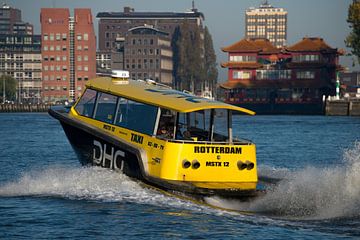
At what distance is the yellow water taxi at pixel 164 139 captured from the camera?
1995 cm

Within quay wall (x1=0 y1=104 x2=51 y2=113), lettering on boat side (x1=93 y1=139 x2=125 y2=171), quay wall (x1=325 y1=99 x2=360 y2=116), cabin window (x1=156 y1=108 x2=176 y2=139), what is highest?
cabin window (x1=156 y1=108 x2=176 y2=139)

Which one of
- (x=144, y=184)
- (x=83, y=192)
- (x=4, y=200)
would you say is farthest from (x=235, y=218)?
(x=4, y=200)

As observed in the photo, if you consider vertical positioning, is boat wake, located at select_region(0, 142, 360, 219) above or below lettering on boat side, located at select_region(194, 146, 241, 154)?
below

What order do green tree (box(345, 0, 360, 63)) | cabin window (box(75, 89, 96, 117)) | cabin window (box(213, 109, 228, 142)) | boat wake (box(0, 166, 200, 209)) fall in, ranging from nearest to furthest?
boat wake (box(0, 166, 200, 209)), cabin window (box(213, 109, 228, 142)), cabin window (box(75, 89, 96, 117)), green tree (box(345, 0, 360, 63))

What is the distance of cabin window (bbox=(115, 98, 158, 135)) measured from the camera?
21.1 m

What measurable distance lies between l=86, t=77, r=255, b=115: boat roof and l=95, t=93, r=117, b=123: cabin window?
171 millimetres

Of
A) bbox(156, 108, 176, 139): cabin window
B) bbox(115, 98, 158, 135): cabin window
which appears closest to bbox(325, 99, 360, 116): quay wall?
bbox(115, 98, 158, 135): cabin window

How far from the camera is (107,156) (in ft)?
73.2

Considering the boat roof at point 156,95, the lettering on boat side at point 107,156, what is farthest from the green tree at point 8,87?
the lettering on boat side at point 107,156

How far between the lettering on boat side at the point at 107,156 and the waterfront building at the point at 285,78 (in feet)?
405

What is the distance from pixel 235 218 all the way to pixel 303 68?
128900 mm

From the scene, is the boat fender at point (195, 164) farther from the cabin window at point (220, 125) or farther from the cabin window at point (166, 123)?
the cabin window at point (220, 125)

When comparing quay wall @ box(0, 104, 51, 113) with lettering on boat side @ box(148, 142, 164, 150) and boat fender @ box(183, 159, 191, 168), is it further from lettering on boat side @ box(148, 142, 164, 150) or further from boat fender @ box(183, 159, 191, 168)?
boat fender @ box(183, 159, 191, 168)

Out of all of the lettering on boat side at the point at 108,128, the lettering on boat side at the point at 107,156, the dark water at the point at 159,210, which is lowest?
the dark water at the point at 159,210
